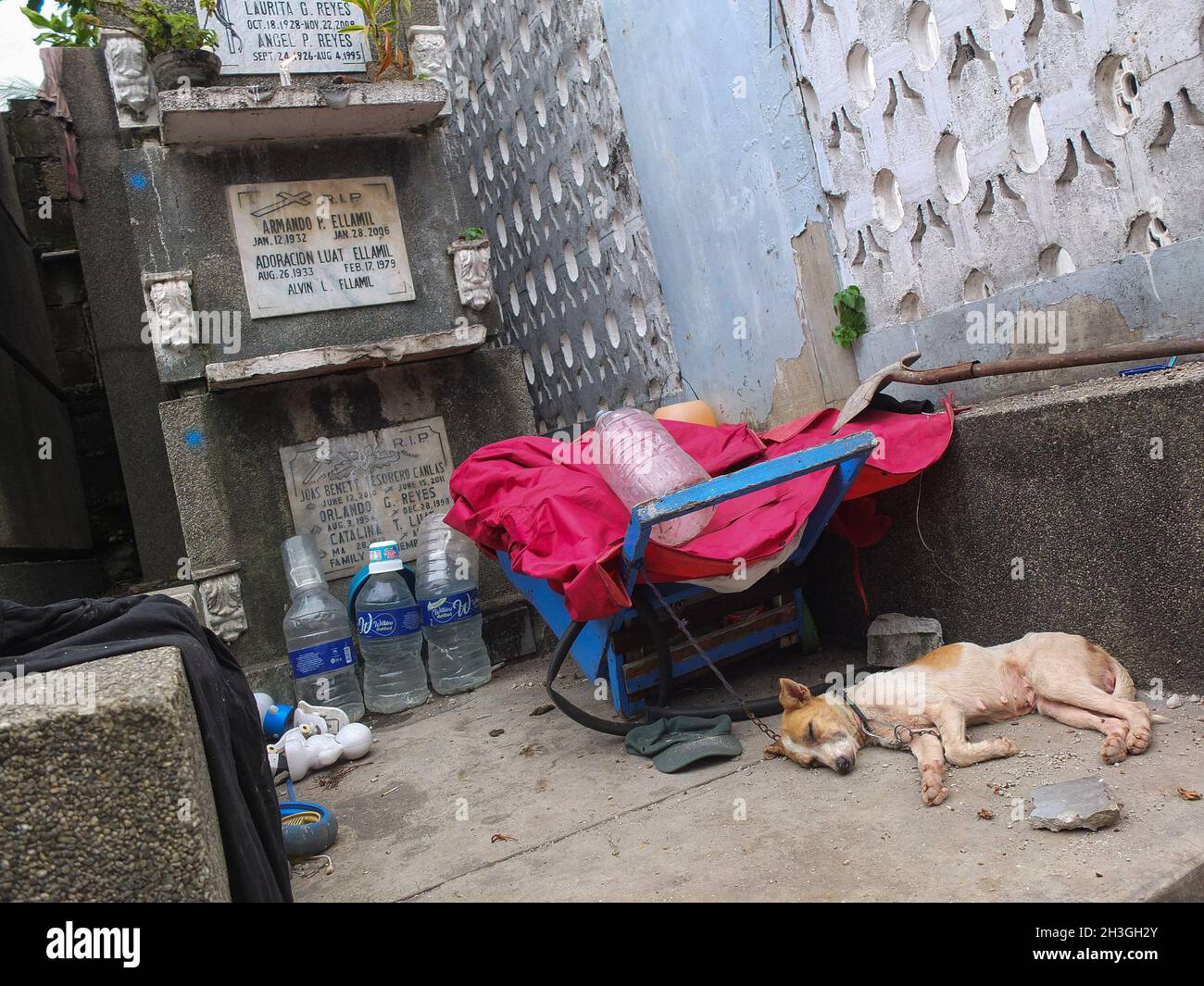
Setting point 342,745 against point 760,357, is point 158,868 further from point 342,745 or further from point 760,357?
point 760,357

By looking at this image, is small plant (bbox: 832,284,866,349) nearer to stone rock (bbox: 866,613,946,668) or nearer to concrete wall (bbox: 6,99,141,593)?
stone rock (bbox: 866,613,946,668)

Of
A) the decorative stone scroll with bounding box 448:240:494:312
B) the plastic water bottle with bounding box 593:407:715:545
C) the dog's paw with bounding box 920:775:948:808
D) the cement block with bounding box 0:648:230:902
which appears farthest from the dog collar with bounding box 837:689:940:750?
the decorative stone scroll with bounding box 448:240:494:312

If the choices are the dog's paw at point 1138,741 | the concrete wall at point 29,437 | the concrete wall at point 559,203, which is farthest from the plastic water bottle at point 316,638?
the dog's paw at point 1138,741

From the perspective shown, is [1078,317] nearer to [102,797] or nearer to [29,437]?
[102,797]

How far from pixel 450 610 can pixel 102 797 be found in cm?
331

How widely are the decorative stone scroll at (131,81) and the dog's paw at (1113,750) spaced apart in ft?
18.0

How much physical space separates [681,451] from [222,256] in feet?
10.0

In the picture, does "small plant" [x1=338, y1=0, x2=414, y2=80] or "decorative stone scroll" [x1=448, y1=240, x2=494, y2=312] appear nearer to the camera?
"small plant" [x1=338, y1=0, x2=414, y2=80]

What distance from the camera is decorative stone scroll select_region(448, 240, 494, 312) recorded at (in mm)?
5785

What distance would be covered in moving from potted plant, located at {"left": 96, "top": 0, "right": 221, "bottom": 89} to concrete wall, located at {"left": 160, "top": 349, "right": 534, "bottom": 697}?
1.73 m

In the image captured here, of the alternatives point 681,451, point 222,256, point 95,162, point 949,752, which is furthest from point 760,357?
point 95,162

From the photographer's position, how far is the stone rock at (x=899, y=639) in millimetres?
3654

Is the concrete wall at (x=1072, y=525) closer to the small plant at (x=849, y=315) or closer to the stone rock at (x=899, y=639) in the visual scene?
the stone rock at (x=899, y=639)

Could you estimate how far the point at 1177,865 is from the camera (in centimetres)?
209
